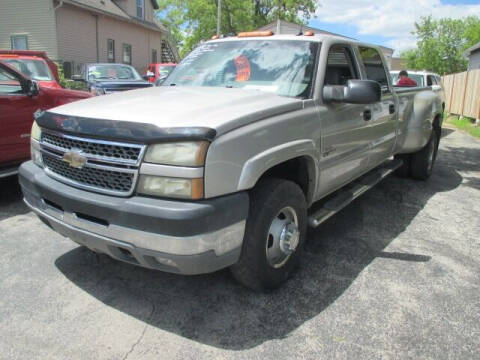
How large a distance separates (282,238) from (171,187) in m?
1.01

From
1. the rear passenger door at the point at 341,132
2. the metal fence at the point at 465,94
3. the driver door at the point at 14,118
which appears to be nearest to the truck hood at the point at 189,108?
the rear passenger door at the point at 341,132

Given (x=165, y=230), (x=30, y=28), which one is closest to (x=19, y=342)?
(x=165, y=230)

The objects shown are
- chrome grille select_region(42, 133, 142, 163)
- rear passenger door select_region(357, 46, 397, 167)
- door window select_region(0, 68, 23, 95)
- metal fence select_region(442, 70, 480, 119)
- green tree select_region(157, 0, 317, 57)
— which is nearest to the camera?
chrome grille select_region(42, 133, 142, 163)

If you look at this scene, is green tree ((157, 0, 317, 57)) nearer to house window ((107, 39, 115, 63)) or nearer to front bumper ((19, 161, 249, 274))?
house window ((107, 39, 115, 63))

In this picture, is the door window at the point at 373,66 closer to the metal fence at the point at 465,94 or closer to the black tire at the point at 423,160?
the black tire at the point at 423,160

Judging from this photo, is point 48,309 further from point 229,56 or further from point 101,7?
point 101,7

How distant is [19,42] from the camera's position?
1942 centimetres

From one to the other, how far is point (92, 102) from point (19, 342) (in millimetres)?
1648

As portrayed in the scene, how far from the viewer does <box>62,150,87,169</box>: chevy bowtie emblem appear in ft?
8.76

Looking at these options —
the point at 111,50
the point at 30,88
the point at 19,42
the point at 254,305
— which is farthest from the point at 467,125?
the point at 19,42

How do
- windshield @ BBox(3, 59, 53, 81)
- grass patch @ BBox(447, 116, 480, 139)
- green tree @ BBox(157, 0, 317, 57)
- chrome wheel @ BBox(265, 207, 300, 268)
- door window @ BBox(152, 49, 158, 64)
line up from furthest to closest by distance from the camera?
green tree @ BBox(157, 0, 317, 57), door window @ BBox(152, 49, 158, 64), grass patch @ BBox(447, 116, 480, 139), windshield @ BBox(3, 59, 53, 81), chrome wheel @ BBox(265, 207, 300, 268)

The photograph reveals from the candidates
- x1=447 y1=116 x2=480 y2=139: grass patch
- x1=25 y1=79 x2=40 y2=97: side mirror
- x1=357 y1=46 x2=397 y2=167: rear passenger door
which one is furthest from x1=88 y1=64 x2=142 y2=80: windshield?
x1=447 y1=116 x2=480 y2=139: grass patch

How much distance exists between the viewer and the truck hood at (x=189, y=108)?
8.28 ft

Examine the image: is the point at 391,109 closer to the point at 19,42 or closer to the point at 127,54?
the point at 19,42
